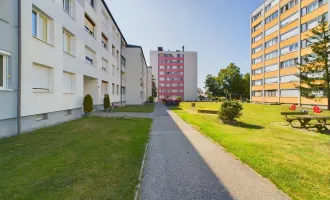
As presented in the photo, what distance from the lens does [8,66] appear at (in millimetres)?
7660

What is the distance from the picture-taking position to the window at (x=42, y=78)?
9.86 meters

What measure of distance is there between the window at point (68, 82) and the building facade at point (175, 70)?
7405cm

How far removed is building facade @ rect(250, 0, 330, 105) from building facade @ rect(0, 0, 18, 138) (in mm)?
33746

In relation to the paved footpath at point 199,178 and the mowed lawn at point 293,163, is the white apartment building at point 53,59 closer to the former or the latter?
the paved footpath at point 199,178

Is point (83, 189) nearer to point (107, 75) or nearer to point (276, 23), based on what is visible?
point (107, 75)

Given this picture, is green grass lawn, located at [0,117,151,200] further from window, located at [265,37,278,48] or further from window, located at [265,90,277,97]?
window, located at [265,37,278,48]

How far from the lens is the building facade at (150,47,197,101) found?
88.2m

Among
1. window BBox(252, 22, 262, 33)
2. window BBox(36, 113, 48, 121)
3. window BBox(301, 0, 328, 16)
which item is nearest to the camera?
window BBox(36, 113, 48, 121)

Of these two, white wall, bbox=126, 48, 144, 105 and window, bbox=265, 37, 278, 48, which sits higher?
window, bbox=265, 37, 278, 48

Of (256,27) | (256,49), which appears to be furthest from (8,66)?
(256,27)

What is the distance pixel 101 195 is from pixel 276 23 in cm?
5005

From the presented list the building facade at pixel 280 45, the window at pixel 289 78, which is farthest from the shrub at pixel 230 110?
the window at pixel 289 78

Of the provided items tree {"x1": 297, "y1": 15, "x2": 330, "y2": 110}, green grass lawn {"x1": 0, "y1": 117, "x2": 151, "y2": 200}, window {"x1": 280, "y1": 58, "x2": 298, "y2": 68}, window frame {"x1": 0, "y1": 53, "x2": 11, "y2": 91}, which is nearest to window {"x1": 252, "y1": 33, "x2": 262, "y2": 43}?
window {"x1": 280, "y1": 58, "x2": 298, "y2": 68}

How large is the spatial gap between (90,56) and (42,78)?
8870mm
